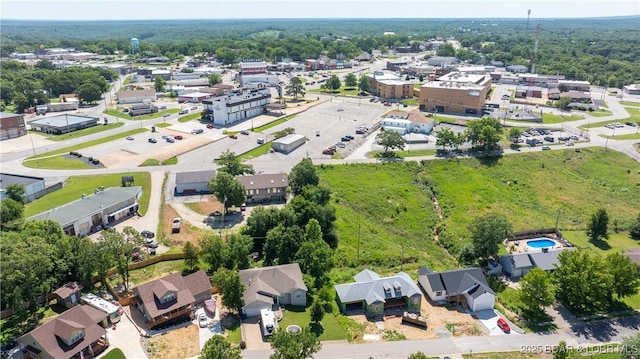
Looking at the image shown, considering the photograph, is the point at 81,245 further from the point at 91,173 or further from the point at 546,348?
the point at 546,348

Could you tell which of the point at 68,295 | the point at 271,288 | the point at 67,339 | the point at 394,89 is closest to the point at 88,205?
the point at 68,295

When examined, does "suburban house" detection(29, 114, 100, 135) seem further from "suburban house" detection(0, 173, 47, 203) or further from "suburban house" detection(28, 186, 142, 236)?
"suburban house" detection(28, 186, 142, 236)

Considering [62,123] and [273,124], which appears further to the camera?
[273,124]

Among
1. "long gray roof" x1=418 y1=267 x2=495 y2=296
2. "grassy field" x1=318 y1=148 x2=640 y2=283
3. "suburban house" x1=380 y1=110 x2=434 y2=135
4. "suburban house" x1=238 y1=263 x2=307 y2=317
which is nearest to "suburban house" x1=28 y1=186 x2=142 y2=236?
"suburban house" x1=238 y1=263 x2=307 y2=317

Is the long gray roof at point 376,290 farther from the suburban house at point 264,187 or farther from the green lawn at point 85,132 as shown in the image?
the green lawn at point 85,132

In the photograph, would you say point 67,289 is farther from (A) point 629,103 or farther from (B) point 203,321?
(A) point 629,103

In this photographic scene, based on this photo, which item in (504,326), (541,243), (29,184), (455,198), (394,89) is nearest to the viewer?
(504,326)
